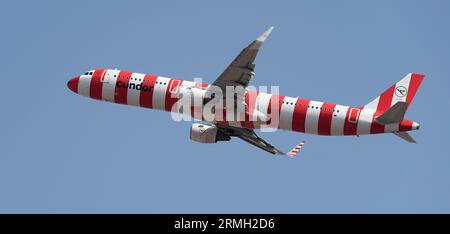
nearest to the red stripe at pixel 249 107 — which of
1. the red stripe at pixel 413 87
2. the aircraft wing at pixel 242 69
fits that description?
the aircraft wing at pixel 242 69

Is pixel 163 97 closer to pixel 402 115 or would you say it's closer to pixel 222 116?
pixel 222 116

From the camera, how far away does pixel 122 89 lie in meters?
69.2

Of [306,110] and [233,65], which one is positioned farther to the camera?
[306,110]

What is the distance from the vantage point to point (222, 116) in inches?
2576

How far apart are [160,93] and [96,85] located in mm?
6445

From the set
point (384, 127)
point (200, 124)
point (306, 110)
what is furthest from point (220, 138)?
point (384, 127)

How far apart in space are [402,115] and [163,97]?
18.9m

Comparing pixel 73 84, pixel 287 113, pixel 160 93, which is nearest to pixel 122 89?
pixel 160 93

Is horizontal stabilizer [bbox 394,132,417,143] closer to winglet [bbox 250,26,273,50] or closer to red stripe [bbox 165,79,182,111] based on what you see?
winglet [bbox 250,26,273,50]

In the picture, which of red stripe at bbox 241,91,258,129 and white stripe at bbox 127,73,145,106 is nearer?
red stripe at bbox 241,91,258,129

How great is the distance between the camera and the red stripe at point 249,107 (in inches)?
2571

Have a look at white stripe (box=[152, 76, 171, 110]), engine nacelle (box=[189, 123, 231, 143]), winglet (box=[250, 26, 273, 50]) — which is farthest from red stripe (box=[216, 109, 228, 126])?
winglet (box=[250, 26, 273, 50])

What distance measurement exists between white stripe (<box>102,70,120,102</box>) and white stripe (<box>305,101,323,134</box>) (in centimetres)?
1640

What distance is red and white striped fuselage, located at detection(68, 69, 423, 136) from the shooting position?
64.2 metres
